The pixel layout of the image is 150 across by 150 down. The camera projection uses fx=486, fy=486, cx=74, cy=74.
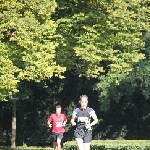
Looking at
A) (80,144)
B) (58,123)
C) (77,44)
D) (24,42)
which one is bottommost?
(80,144)

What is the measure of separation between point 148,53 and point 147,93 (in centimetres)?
283

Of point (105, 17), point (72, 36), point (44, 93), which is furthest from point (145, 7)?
point (44, 93)

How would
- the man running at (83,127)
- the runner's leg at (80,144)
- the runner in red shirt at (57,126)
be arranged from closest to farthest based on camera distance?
the runner's leg at (80,144)
the man running at (83,127)
the runner in red shirt at (57,126)

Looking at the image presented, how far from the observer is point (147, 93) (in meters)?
32.7

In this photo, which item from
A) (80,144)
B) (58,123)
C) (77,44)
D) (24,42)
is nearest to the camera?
(80,144)

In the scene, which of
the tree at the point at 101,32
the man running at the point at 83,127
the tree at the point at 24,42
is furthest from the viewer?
the tree at the point at 101,32

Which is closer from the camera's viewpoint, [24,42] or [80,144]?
[80,144]

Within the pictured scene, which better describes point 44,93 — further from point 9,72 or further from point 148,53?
point 9,72

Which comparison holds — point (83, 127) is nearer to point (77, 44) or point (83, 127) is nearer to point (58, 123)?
point (58, 123)

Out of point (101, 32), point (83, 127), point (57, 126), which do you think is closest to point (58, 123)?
point (57, 126)

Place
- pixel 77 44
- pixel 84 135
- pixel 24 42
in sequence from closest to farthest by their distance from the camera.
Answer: pixel 84 135 < pixel 24 42 < pixel 77 44

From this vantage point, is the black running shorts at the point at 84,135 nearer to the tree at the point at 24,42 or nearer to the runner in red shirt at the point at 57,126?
the runner in red shirt at the point at 57,126

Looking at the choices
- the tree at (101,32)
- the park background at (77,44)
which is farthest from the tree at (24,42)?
the tree at (101,32)

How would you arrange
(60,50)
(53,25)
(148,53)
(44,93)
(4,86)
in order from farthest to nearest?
1. (44,93)
2. (148,53)
3. (60,50)
4. (53,25)
5. (4,86)
